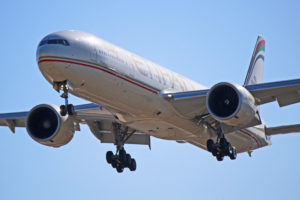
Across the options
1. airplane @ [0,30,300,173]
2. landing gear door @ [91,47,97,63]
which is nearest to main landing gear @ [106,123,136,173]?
airplane @ [0,30,300,173]

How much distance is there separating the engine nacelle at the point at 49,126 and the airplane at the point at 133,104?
0.06 metres

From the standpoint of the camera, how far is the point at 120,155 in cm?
4038

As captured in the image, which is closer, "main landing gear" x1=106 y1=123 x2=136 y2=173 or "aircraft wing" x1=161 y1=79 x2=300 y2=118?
"aircraft wing" x1=161 y1=79 x2=300 y2=118

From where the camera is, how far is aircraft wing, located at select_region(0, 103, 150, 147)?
1533 inches

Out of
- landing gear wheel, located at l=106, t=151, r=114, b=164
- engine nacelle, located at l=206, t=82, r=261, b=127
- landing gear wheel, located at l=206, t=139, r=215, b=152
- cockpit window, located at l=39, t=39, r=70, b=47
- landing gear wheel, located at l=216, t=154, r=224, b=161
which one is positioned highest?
cockpit window, located at l=39, t=39, r=70, b=47

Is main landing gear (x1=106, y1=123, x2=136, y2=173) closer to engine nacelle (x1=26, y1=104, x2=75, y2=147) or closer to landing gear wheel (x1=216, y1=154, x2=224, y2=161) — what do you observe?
engine nacelle (x1=26, y1=104, x2=75, y2=147)

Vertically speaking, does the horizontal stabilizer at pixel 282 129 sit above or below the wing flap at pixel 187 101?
below

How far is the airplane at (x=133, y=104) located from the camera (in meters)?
32.9

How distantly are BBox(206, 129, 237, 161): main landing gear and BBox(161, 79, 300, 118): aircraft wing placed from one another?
2270 mm

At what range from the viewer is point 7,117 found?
133 ft

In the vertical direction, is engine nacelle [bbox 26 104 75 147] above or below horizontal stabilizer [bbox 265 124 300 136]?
above

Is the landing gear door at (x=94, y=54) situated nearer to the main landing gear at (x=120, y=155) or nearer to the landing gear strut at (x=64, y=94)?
the landing gear strut at (x=64, y=94)

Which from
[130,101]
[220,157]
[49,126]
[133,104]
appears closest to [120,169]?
[49,126]

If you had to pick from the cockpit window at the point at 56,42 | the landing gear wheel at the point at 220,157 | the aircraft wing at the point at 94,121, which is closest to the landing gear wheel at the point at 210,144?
the landing gear wheel at the point at 220,157
